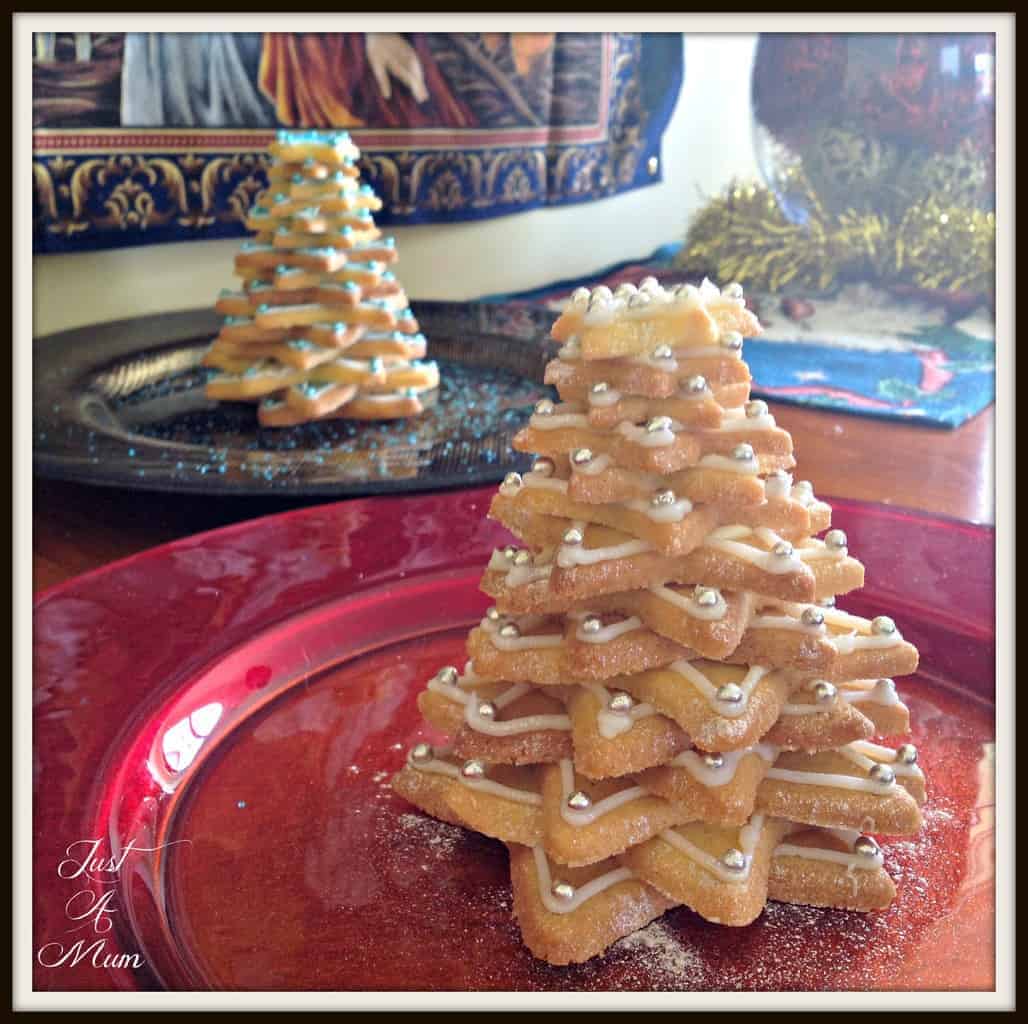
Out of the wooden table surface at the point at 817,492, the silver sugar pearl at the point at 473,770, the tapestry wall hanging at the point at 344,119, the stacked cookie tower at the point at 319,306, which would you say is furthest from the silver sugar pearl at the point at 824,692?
the tapestry wall hanging at the point at 344,119

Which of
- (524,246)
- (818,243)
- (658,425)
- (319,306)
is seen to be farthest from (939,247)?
(658,425)

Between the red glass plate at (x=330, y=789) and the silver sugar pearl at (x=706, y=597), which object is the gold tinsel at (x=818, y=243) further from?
the silver sugar pearl at (x=706, y=597)

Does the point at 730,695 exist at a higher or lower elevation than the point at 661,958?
higher

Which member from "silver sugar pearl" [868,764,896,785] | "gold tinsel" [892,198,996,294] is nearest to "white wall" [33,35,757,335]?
"gold tinsel" [892,198,996,294]

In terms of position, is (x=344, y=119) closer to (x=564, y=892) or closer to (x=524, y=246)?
(x=524, y=246)

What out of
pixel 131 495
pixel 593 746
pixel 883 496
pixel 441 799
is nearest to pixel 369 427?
pixel 131 495

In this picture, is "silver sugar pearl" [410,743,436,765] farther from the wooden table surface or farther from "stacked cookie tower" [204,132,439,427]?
"stacked cookie tower" [204,132,439,427]

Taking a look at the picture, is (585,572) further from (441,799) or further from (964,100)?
(964,100)
